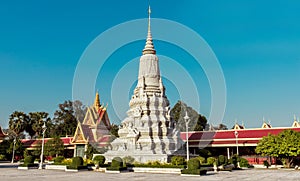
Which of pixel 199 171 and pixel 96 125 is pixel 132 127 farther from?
pixel 96 125

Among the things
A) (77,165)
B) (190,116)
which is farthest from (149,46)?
(190,116)

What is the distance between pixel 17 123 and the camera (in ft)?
198

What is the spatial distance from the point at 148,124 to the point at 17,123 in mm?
39859

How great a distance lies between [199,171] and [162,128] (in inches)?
497

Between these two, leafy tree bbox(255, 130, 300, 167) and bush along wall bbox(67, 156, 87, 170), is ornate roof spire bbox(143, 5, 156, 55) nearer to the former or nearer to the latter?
bush along wall bbox(67, 156, 87, 170)

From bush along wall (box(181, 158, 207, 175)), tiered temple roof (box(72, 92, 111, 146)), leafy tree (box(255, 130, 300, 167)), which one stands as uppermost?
tiered temple roof (box(72, 92, 111, 146))

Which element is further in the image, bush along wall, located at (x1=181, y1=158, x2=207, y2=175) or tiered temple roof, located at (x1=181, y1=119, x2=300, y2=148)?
tiered temple roof, located at (x1=181, y1=119, x2=300, y2=148)

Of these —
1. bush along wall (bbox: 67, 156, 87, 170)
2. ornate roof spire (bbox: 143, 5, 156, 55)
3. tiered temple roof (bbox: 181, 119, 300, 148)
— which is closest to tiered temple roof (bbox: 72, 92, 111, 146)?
tiered temple roof (bbox: 181, 119, 300, 148)

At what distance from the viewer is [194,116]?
58.3 meters

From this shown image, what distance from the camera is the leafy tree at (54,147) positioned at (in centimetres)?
4438

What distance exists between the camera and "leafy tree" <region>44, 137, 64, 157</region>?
4438 centimetres

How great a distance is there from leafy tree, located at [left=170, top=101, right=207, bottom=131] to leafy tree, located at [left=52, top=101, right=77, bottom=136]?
89.3 ft

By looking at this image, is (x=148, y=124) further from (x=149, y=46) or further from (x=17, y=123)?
(x=17, y=123)

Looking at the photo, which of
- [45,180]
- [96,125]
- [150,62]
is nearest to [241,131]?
[150,62]
